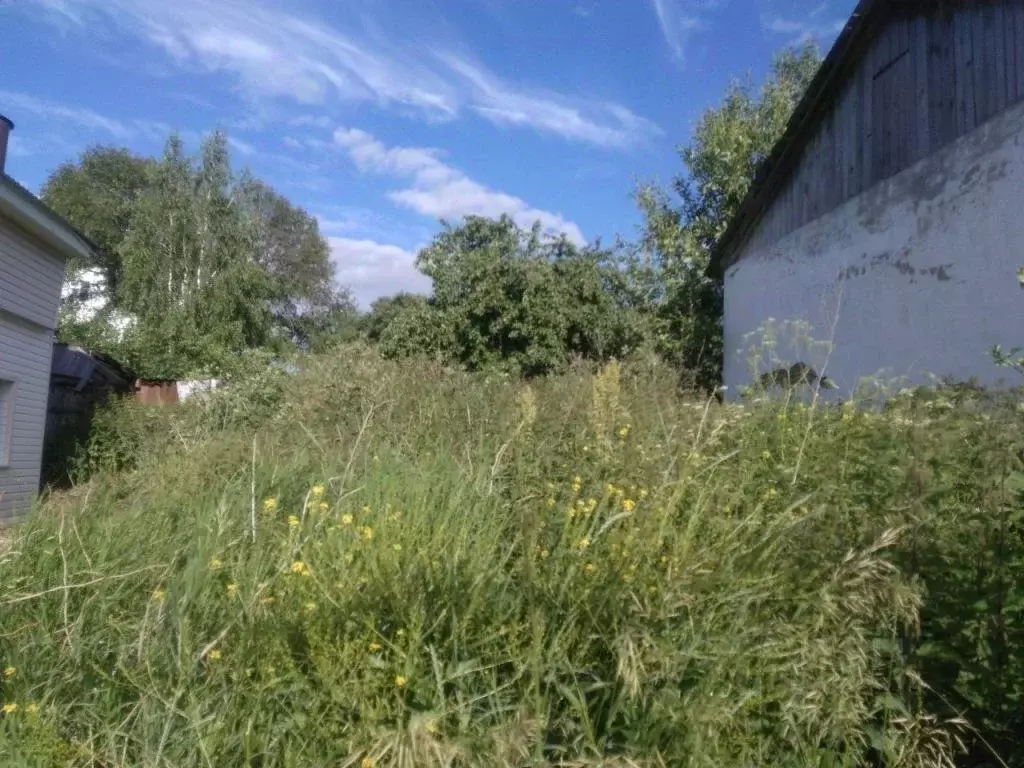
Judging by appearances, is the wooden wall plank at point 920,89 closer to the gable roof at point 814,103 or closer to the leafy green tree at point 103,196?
the gable roof at point 814,103

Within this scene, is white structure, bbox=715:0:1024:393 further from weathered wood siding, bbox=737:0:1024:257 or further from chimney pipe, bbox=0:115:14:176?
chimney pipe, bbox=0:115:14:176

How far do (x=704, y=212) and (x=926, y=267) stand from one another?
1087cm

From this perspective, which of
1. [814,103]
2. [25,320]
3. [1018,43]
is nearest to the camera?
[1018,43]

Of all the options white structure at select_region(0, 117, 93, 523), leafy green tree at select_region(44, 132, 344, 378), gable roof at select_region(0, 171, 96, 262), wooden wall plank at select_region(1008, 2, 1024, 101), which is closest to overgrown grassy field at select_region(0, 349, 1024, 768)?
wooden wall plank at select_region(1008, 2, 1024, 101)

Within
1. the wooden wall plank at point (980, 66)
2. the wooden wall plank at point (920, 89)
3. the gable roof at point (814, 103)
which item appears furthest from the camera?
the gable roof at point (814, 103)

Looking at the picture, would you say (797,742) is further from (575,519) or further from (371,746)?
(371,746)

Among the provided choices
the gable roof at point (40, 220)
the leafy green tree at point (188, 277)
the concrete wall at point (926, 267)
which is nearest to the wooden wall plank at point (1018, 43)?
the concrete wall at point (926, 267)

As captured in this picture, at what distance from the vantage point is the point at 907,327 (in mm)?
9820

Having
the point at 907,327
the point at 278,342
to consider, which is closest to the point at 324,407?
the point at 907,327

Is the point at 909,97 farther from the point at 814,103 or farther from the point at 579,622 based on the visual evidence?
the point at 579,622

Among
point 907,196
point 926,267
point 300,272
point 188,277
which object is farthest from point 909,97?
point 300,272

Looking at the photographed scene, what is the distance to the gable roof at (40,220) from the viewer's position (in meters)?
11.5

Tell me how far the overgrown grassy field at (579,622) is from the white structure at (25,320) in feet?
33.9

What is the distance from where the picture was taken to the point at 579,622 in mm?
2910
